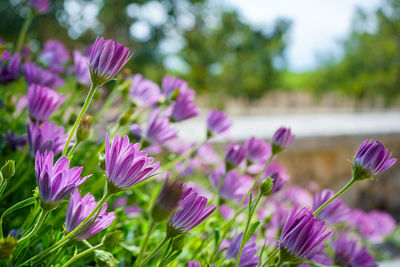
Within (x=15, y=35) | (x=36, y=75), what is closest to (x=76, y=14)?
(x=15, y=35)

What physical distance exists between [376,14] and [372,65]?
1790 mm

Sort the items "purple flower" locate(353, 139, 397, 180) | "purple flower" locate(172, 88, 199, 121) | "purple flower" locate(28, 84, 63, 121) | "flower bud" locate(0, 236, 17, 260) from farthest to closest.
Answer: "purple flower" locate(172, 88, 199, 121), "purple flower" locate(28, 84, 63, 121), "purple flower" locate(353, 139, 397, 180), "flower bud" locate(0, 236, 17, 260)

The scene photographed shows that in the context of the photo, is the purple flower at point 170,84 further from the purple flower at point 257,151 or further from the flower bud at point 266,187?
the flower bud at point 266,187

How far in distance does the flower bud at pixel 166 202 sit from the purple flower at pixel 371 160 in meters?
0.22

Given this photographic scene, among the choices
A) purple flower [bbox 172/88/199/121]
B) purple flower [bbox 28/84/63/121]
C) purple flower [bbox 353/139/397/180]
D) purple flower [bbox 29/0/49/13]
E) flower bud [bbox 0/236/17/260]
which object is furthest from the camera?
purple flower [bbox 29/0/49/13]

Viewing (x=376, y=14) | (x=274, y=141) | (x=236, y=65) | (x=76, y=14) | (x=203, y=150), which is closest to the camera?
(x=274, y=141)

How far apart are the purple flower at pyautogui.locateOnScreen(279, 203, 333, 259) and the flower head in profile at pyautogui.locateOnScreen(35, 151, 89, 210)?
18 centimetres

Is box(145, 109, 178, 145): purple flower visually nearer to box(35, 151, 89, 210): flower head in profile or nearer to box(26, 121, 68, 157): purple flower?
box(26, 121, 68, 157): purple flower

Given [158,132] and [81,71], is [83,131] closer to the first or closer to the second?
[158,132]

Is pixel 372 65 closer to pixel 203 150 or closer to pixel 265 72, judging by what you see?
pixel 265 72

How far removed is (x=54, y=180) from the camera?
325 mm

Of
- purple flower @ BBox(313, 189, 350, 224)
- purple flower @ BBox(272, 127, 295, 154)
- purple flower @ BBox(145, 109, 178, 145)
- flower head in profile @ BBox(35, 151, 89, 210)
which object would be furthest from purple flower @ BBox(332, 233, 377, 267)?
flower head in profile @ BBox(35, 151, 89, 210)

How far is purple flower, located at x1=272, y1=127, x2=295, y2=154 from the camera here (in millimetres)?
528

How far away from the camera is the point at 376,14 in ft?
46.3
